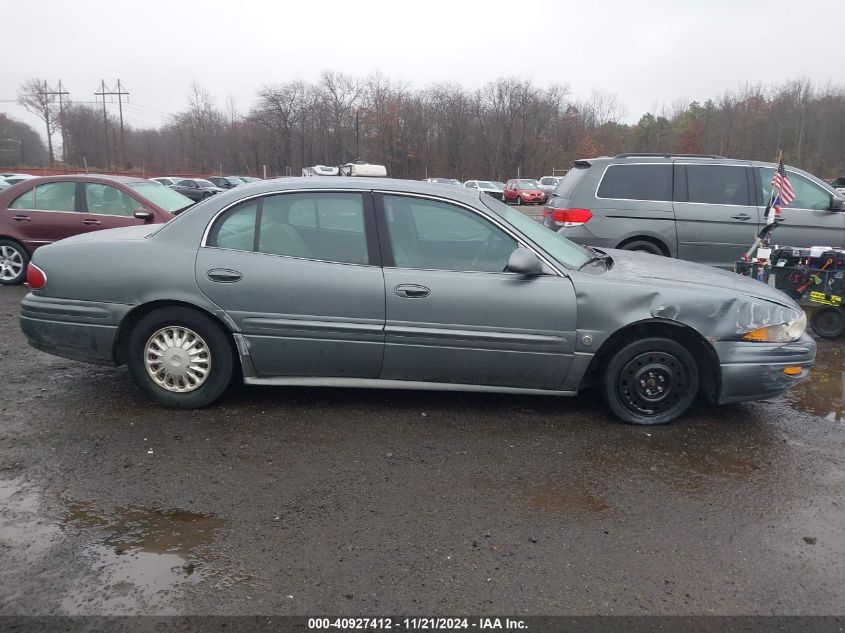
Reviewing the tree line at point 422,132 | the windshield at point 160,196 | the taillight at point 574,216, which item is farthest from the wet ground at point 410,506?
the tree line at point 422,132

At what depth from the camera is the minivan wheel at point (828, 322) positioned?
650cm

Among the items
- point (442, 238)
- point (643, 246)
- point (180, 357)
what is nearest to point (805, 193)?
point (643, 246)

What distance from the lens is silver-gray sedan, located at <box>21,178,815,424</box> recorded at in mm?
3965

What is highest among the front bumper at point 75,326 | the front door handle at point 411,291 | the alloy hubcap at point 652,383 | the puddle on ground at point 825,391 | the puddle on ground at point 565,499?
the front door handle at point 411,291

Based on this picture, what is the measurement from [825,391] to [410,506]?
151 inches

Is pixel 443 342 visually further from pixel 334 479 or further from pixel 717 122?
pixel 717 122

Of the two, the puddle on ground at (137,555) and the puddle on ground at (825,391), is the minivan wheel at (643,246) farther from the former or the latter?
the puddle on ground at (137,555)

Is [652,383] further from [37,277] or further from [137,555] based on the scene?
[37,277]

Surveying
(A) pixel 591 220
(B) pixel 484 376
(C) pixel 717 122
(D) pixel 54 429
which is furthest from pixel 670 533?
(C) pixel 717 122

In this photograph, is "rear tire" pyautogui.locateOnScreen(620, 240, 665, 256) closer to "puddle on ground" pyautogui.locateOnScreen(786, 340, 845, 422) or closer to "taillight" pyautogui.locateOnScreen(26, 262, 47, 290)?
"puddle on ground" pyautogui.locateOnScreen(786, 340, 845, 422)

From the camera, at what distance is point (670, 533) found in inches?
115

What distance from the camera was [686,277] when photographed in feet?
14.0

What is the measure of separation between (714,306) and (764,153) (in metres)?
58.1

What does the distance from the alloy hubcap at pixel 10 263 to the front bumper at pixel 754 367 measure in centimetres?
897
